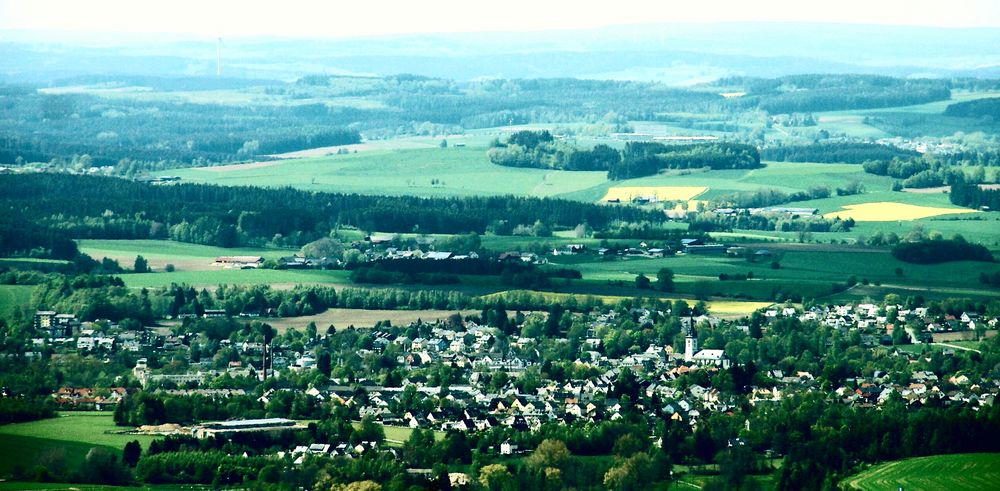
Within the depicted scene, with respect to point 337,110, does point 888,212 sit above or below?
above

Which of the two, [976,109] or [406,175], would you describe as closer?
[406,175]

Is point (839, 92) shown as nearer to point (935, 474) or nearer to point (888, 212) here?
point (888, 212)

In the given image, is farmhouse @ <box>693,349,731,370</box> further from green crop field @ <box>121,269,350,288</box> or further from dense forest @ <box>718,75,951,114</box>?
dense forest @ <box>718,75,951,114</box>

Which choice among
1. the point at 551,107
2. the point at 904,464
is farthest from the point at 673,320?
the point at 551,107

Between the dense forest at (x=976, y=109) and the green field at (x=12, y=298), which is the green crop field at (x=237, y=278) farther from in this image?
the dense forest at (x=976, y=109)

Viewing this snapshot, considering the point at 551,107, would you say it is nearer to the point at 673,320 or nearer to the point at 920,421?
the point at 673,320

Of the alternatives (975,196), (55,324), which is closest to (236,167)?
(975,196)

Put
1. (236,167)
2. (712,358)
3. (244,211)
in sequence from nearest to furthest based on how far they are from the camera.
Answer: (712,358), (244,211), (236,167)
